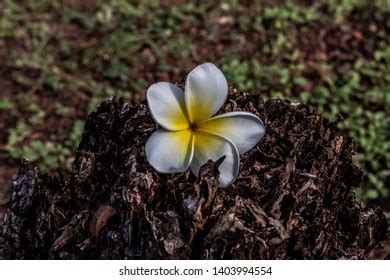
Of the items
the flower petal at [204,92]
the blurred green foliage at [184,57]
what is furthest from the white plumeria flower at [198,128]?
the blurred green foliage at [184,57]

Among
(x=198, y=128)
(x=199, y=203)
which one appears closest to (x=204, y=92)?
(x=198, y=128)

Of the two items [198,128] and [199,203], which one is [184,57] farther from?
[199,203]

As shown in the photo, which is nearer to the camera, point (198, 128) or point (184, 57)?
point (198, 128)

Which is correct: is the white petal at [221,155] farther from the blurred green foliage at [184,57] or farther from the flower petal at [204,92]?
the blurred green foliage at [184,57]

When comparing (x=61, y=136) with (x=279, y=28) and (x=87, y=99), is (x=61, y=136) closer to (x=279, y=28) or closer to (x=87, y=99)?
(x=87, y=99)

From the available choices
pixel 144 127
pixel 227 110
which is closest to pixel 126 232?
pixel 144 127

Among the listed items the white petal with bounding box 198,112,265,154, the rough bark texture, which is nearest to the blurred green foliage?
the rough bark texture
